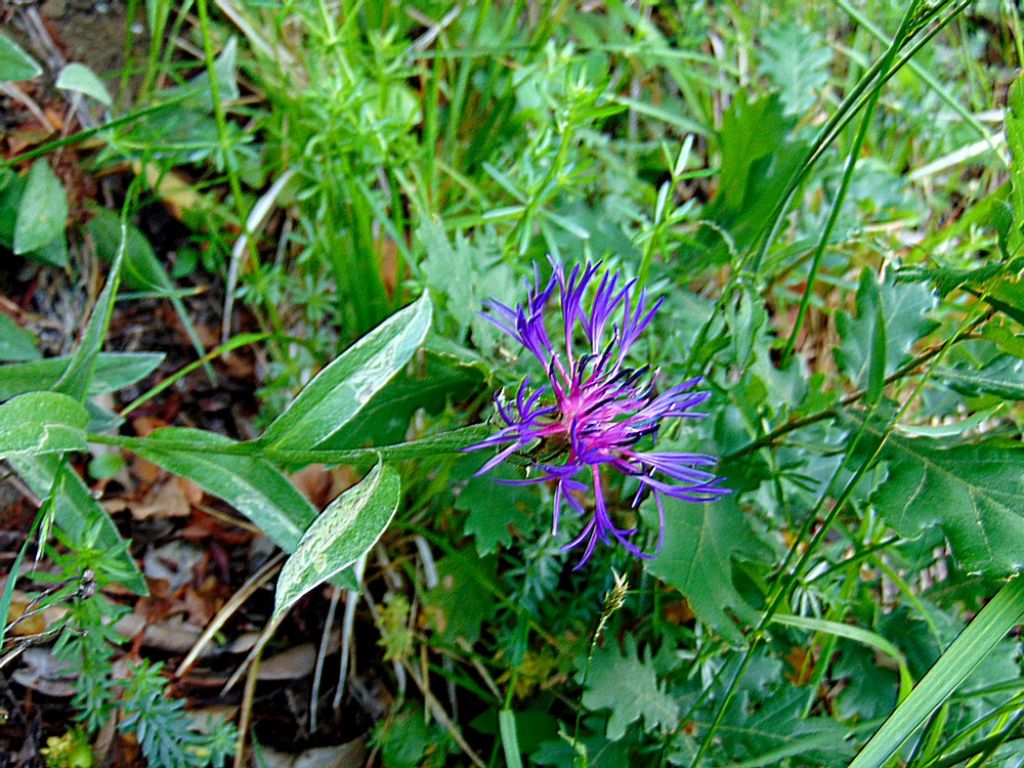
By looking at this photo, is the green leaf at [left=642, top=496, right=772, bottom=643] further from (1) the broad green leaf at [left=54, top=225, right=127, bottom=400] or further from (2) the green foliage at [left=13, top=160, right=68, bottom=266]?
(2) the green foliage at [left=13, top=160, right=68, bottom=266]

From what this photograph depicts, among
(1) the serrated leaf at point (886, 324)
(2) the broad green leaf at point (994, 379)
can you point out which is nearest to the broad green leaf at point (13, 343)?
(1) the serrated leaf at point (886, 324)

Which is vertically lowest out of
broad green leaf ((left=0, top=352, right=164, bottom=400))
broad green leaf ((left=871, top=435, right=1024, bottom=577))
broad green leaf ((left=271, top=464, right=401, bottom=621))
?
broad green leaf ((left=0, top=352, right=164, bottom=400))

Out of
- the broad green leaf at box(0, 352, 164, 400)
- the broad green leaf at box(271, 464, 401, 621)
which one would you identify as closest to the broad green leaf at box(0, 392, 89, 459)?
the broad green leaf at box(0, 352, 164, 400)

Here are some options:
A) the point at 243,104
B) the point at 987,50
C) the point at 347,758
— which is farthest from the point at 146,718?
the point at 987,50

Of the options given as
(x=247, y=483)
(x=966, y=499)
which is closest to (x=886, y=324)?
(x=966, y=499)

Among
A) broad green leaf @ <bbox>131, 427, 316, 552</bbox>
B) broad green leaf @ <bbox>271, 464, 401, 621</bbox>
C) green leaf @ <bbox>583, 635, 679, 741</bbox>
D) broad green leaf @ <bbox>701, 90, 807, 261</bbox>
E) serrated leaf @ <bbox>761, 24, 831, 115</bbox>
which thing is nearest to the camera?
broad green leaf @ <bbox>271, 464, 401, 621</bbox>

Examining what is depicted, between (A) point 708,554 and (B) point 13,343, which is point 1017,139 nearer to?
(A) point 708,554

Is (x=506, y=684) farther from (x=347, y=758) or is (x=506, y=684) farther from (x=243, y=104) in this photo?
(x=243, y=104)
